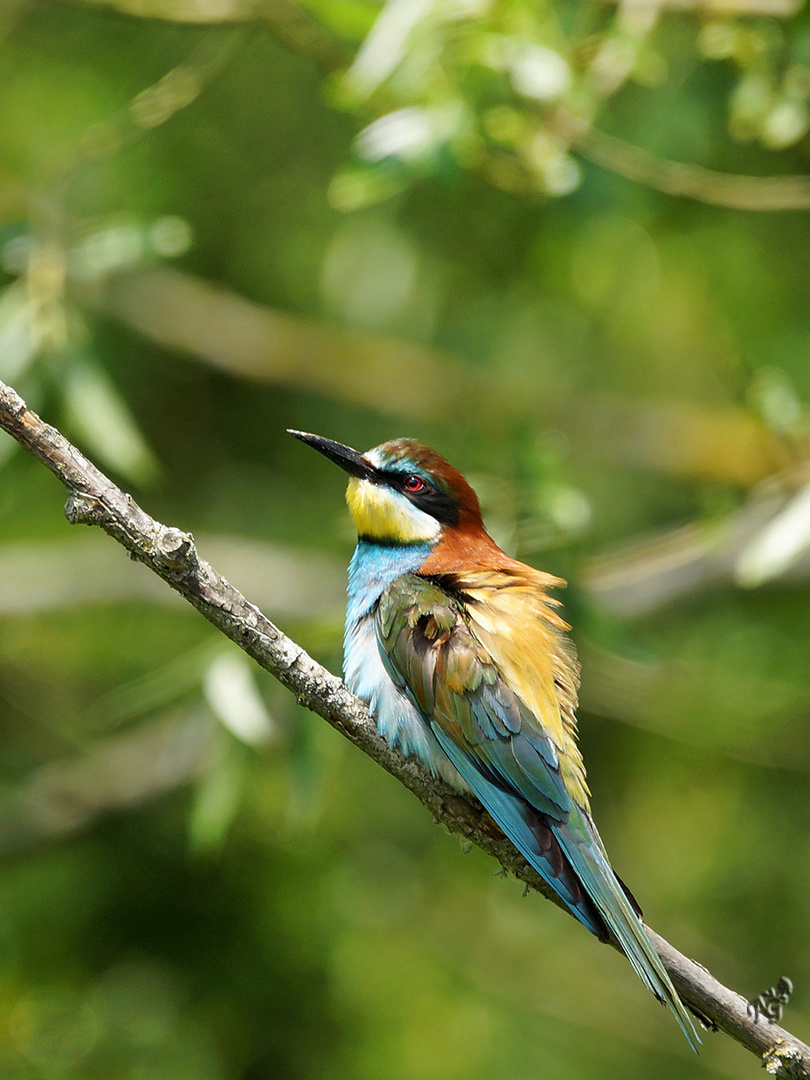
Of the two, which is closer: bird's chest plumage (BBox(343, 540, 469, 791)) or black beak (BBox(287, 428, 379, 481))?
bird's chest plumage (BBox(343, 540, 469, 791))

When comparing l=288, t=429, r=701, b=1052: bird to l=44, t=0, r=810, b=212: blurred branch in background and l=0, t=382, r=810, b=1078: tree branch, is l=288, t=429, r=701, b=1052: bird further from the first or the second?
l=44, t=0, r=810, b=212: blurred branch in background

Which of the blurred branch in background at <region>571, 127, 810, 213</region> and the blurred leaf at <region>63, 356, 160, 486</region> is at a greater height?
the blurred branch in background at <region>571, 127, 810, 213</region>

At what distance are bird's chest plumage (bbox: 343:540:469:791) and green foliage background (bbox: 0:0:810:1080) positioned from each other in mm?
815

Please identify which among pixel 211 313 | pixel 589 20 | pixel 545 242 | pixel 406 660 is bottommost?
pixel 406 660

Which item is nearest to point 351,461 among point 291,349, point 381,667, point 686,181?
point 381,667

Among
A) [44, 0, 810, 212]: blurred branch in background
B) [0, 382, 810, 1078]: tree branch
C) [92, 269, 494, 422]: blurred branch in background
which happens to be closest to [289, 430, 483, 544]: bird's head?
[44, 0, 810, 212]: blurred branch in background

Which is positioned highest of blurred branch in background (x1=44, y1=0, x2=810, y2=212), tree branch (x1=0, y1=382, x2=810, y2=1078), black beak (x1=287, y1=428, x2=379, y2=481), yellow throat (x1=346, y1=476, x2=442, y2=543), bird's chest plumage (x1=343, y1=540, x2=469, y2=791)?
blurred branch in background (x1=44, y1=0, x2=810, y2=212)

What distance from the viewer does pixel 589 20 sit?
3170mm

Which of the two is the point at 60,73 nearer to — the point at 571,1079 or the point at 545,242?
the point at 545,242

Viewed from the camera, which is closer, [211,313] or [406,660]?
[406,660]

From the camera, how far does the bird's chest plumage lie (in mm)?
2162

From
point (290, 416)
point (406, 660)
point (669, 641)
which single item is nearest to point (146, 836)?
point (290, 416)

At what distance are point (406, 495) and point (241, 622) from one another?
1.15 metres

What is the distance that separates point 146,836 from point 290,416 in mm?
1814
